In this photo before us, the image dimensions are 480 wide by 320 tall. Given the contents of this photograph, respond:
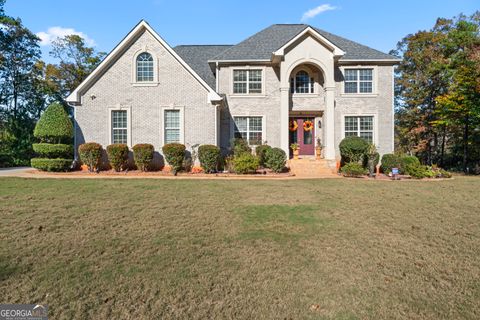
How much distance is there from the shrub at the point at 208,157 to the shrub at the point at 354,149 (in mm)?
6801

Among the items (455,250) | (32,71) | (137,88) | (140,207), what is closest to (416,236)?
(455,250)

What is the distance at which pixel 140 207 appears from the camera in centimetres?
709

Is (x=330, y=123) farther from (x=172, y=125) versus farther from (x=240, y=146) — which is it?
(x=172, y=125)

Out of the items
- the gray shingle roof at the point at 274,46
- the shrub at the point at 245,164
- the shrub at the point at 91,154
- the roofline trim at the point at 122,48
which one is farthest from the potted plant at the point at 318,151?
the shrub at the point at 91,154

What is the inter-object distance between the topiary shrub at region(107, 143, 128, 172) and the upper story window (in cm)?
389

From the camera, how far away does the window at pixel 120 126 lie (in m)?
15.1

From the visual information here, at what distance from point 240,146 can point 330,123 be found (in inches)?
213

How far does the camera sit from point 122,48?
48.5ft

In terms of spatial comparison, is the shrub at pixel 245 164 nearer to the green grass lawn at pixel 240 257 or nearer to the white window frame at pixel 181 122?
the white window frame at pixel 181 122

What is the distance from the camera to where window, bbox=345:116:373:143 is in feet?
55.5

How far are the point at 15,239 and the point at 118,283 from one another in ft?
9.13

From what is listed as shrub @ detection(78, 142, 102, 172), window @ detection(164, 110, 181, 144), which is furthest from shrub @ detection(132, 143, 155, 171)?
shrub @ detection(78, 142, 102, 172)

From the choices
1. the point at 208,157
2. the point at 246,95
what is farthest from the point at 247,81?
the point at 208,157

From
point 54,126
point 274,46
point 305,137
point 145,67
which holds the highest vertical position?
point 274,46
